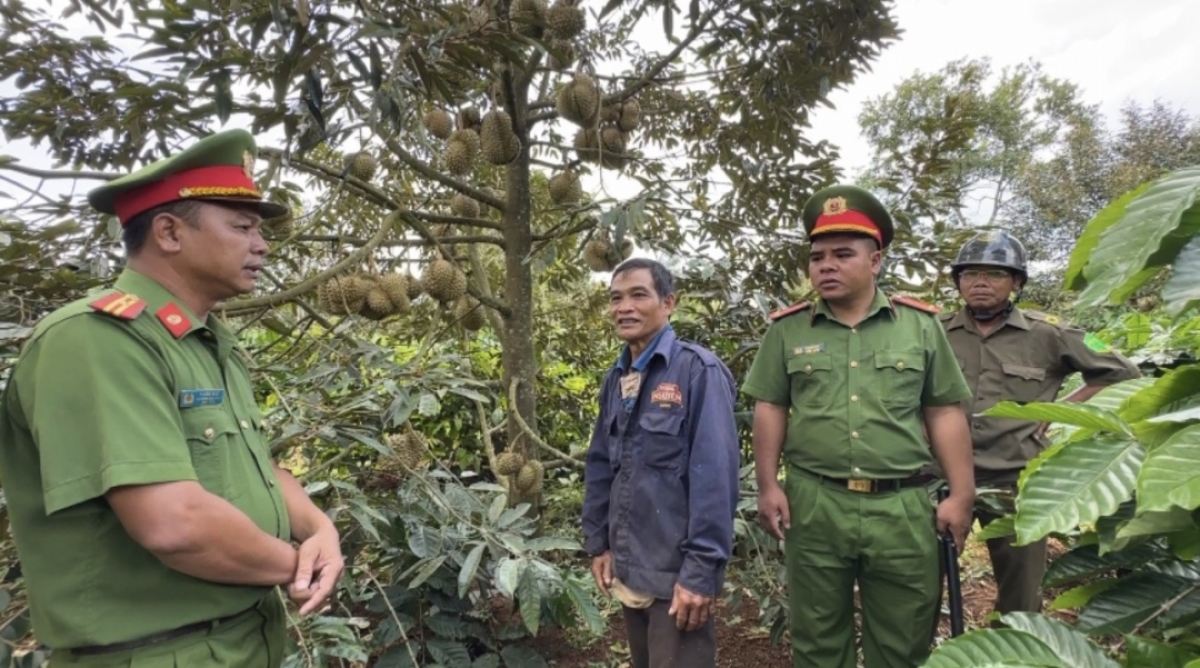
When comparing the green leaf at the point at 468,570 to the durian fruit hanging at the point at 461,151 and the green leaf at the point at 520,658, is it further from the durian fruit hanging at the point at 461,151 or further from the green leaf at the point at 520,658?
the durian fruit hanging at the point at 461,151

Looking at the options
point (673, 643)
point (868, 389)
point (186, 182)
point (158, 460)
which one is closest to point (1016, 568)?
point (868, 389)

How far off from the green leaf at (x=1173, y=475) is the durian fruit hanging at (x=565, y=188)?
268 centimetres

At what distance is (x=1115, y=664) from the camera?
2.41 ft

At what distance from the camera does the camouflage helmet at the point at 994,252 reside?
2680 mm

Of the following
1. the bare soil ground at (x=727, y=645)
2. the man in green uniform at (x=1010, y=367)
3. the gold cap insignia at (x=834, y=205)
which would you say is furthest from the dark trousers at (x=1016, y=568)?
the gold cap insignia at (x=834, y=205)

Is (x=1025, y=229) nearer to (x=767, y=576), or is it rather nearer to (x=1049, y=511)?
(x=767, y=576)

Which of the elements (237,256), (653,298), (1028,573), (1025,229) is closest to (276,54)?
(237,256)

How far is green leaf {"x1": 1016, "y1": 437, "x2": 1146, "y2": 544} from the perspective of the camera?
2.44 feet

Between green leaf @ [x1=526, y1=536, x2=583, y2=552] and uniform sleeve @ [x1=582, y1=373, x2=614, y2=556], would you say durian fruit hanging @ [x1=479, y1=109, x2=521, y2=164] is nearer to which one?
uniform sleeve @ [x1=582, y1=373, x2=614, y2=556]

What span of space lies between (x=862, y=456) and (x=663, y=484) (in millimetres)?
604

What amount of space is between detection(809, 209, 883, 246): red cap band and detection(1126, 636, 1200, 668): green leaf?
5.00 feet

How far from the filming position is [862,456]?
2.06 metres

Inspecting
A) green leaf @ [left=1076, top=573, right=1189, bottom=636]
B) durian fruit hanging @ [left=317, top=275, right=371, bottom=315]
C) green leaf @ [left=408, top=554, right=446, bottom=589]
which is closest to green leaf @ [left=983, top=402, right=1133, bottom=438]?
green leaf @ [left=1076, top=573, right=1189, bottom=636]

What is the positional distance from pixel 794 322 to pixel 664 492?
736mm
